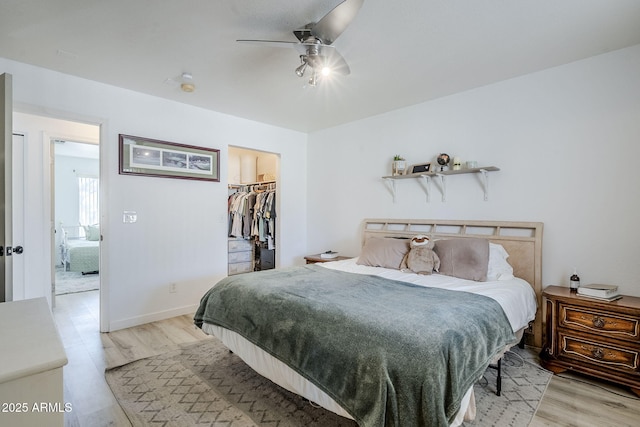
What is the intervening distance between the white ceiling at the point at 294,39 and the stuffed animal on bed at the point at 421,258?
168 cm

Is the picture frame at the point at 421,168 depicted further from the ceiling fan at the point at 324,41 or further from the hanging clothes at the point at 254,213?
the hanging clothes at the point at 254,213

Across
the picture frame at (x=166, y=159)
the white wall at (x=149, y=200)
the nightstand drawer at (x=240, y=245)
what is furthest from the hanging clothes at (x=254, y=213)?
the picture frame at (x=166, y=159)

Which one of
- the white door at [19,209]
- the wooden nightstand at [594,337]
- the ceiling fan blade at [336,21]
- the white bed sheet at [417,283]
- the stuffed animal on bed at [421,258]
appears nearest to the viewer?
→ the white bed sheet at [417,283]

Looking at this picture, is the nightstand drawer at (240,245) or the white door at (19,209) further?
the nightstand drawer at (240,245)

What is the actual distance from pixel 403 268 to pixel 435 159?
4.66ft

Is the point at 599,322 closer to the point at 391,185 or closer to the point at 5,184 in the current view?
the point at 391,185

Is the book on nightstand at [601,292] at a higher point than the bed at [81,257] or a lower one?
higher

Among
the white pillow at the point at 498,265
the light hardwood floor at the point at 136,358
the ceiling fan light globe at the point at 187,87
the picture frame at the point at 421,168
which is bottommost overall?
the light hardwood floor at the point at 136,358

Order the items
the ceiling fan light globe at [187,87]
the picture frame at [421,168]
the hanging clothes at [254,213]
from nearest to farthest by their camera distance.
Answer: the ceiling fan light globe at [187,87]
the picture frame at [421,168]
the hanging clothes at [254,213]

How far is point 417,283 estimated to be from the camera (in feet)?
8.58

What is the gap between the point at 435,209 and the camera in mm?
3682

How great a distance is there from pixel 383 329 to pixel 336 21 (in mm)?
1819

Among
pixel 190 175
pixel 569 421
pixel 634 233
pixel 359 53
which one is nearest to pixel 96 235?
pixel 190 175

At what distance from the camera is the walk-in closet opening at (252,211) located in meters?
5.33
